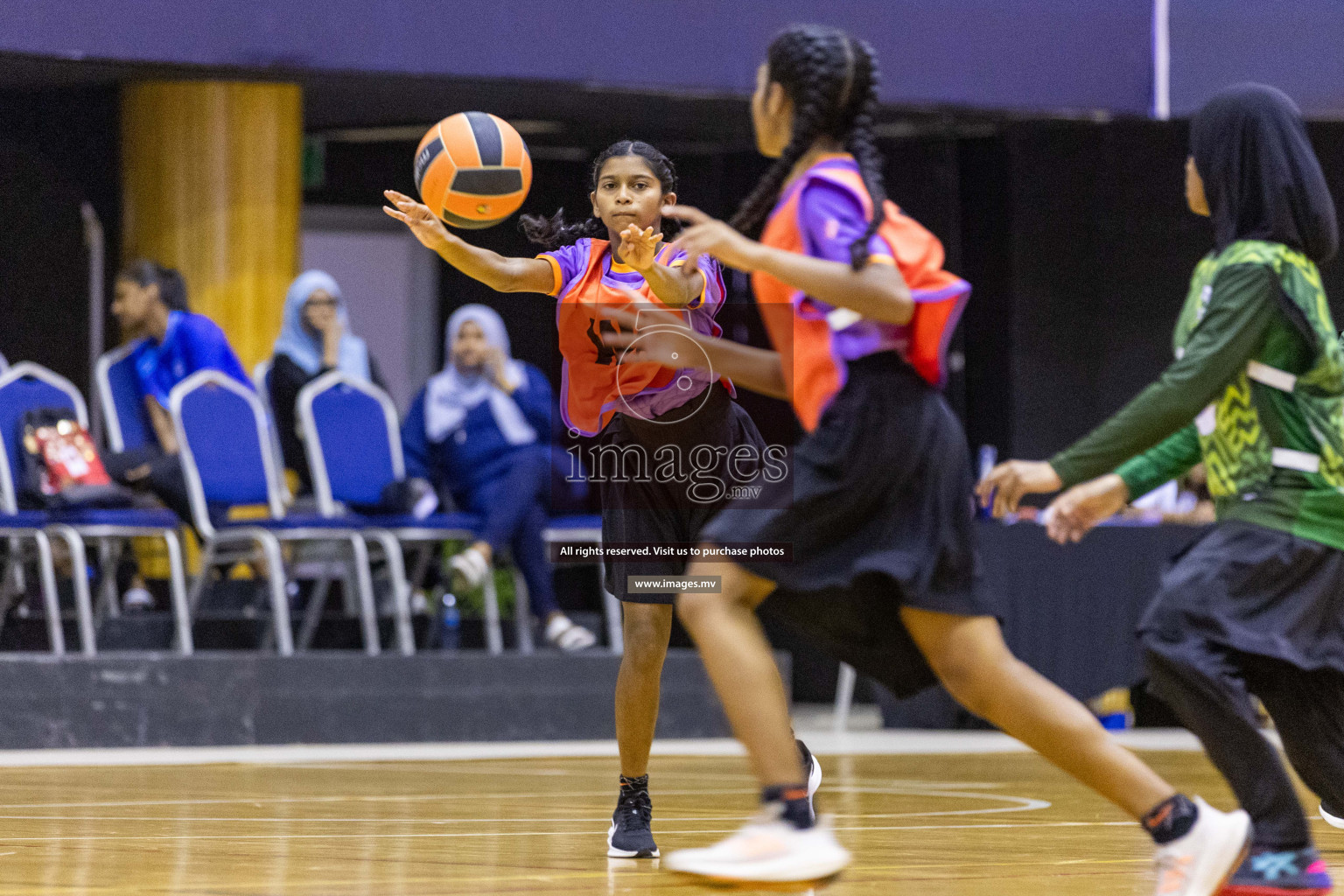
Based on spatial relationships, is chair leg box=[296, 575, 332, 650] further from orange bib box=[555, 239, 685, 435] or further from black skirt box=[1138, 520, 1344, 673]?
black skirt box=[1138, 520, 1344, 673]

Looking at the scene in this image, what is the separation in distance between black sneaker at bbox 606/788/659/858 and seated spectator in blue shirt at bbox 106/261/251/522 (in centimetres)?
522

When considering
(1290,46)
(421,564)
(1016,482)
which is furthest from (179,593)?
(1290,46)

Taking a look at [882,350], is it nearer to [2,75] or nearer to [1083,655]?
[1083,655]

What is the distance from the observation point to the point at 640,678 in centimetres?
450

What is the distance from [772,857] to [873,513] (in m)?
0.62

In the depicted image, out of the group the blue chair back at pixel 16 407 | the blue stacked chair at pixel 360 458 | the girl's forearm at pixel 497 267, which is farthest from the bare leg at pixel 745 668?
the blue chair back at pixel 16 407

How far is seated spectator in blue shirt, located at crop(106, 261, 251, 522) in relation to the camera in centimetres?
942

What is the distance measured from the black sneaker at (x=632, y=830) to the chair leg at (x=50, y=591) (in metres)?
4.75

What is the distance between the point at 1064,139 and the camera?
41.7 feet

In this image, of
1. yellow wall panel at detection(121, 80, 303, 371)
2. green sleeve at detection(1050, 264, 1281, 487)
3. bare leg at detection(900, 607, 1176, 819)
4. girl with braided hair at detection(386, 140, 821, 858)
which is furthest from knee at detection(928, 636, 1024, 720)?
yellow wall panel at detection(121, 80, 303, 371)

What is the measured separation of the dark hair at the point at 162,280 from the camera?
9586mm

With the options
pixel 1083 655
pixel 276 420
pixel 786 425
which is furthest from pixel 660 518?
pixel 786 425

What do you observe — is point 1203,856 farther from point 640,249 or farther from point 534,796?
point 534,796

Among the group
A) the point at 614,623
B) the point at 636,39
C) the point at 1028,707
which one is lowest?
the point at 614,623
